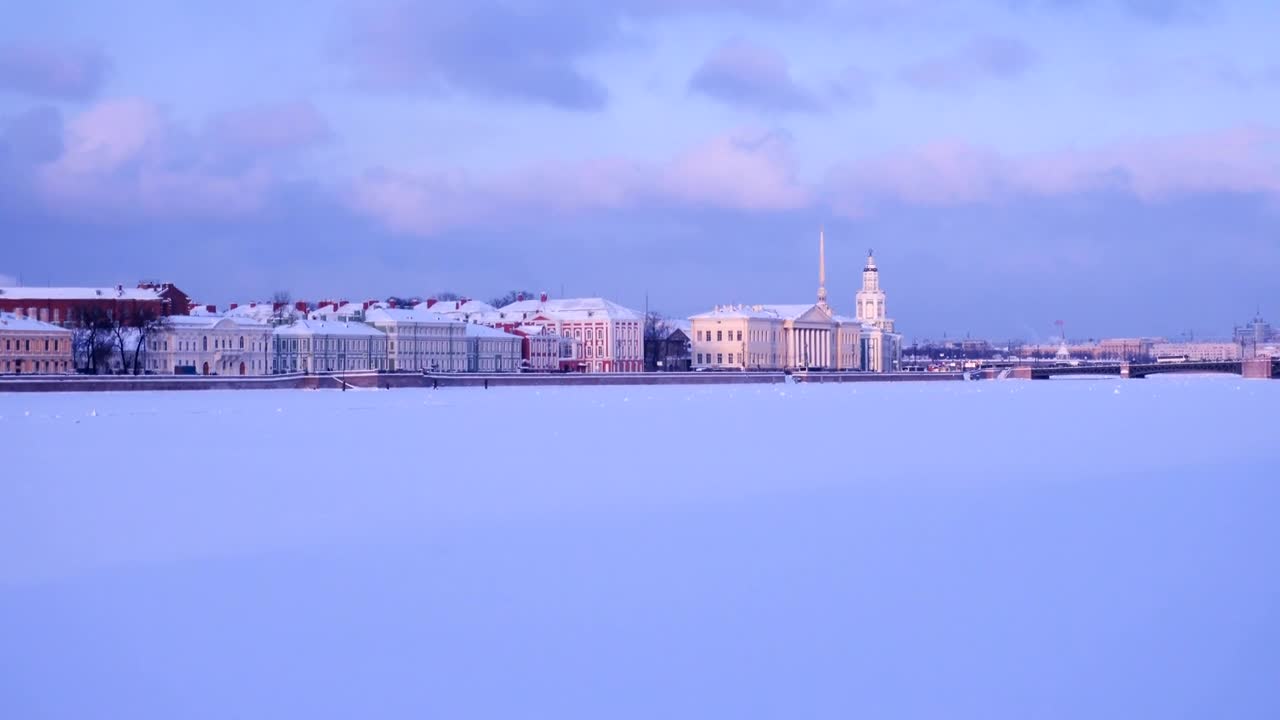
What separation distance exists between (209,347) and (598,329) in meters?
24.1

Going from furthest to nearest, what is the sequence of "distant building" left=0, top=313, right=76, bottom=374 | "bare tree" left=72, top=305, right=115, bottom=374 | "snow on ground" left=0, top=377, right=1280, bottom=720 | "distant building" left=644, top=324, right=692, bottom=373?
"distant building" left=644, top=324, right=692, bottom=373 < "bare tree" left=72, top=305, right=115, bottom=374 < "distant building" left=0, top=313, right=76, bottom=374 < "snow on ground" left=0, top=377, right=1280, bottom=720

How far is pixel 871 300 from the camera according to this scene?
120 meters

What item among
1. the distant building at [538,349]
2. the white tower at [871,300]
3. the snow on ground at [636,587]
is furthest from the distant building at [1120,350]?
the snow on ground at [636,587]

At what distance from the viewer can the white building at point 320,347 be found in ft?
224

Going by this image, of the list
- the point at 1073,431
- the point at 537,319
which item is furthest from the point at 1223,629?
the point at 537,319

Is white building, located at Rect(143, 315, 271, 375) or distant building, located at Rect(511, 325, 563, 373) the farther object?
distant building, located at Rect(511, 325, 563, 373)

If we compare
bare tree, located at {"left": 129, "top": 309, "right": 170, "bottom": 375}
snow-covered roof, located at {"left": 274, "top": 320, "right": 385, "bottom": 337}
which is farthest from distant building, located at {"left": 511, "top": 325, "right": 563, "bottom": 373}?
bare tree, located at {"left": 129, "top": 309, "right": 170, "bottom": 375}

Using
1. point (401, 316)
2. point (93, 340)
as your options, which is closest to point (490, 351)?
point (401, 316)

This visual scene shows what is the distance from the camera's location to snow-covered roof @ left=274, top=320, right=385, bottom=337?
6838 centimetres

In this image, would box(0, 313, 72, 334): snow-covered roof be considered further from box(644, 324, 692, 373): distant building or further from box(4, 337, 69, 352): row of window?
box(644, 324, 692, 373): distant building

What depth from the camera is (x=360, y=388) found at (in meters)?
56.8

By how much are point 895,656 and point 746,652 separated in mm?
723

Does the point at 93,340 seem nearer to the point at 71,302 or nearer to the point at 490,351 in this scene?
the point at 71,302

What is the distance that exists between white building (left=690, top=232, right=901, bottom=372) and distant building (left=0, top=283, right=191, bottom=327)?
107 ft
